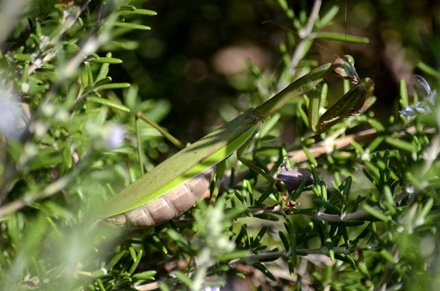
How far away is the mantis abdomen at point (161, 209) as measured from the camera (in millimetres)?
1585

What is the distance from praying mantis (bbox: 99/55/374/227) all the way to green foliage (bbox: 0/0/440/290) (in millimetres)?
64

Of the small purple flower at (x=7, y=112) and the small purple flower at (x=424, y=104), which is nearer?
the small purple flower at (x=7, y=112)

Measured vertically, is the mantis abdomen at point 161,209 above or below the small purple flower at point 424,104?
below

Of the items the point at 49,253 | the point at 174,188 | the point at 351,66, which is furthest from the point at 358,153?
the point at 49,253

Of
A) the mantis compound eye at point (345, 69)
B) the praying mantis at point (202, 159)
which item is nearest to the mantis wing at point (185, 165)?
the praying mantis at point (202, 159)

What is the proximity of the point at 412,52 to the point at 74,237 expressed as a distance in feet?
8.46

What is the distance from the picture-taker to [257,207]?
1.49 meters

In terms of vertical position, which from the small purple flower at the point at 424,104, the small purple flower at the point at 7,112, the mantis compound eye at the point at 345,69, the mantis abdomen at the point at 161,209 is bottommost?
the mantis abdomen at the point at 161,209

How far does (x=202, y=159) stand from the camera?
1826mm

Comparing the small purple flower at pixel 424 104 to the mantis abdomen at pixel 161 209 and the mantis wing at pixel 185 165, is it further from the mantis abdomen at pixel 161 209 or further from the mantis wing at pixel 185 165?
the mantis abdomen at pixel 161 209

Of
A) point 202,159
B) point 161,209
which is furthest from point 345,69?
point 161,209

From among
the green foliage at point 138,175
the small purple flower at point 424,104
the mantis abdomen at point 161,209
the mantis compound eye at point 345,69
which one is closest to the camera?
the green foliage at point 138,175

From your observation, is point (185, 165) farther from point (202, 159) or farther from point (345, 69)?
point (345, 69)

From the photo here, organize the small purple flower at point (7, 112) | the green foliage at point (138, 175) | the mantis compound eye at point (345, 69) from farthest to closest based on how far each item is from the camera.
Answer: the mantis compound eye at point (345, 69), the small purple flower at point (7, 112), the green foliage at point (138, 175)
